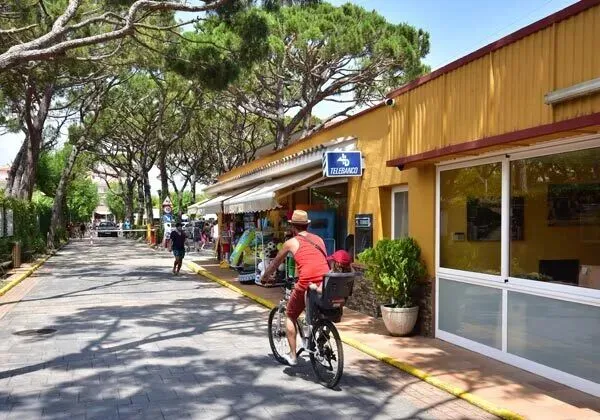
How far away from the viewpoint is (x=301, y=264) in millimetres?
6137

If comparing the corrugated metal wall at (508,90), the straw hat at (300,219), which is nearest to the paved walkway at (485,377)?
the straw hat at (300,219)

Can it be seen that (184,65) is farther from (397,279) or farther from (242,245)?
(397,279)

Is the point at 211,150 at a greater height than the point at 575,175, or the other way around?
the point at 211,150

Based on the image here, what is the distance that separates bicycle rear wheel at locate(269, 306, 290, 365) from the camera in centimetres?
687

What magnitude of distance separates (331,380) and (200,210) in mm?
15795

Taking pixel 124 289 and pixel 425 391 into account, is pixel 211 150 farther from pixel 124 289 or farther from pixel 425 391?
pixel 425 391

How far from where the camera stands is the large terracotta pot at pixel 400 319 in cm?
815

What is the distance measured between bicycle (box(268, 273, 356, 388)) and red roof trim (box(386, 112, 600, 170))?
81.5 inches

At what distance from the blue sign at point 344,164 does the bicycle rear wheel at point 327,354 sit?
5014 millimetres

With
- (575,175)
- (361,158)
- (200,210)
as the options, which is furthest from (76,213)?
(575,175)

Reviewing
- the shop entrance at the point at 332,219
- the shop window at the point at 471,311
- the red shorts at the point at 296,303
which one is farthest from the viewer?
the shop entrance at the point at 332,219

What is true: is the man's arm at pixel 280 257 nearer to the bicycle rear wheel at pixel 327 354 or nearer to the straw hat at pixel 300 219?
the straw hat at pixel 300 219

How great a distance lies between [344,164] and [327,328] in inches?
205

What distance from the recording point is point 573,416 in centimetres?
498
